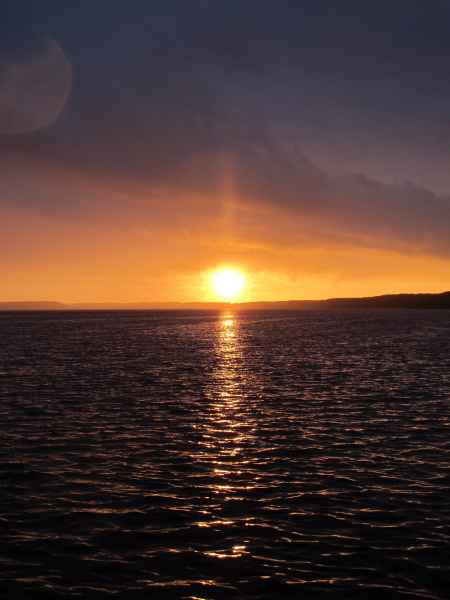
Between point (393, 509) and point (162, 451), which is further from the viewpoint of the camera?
point (162, 451)

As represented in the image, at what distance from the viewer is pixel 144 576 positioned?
14430 millimetres

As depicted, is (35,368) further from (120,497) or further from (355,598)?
(355,598)

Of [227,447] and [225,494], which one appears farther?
[227,447]

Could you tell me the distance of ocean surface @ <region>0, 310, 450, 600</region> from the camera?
47.1ft

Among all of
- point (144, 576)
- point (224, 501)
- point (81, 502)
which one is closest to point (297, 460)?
point (224, 501)

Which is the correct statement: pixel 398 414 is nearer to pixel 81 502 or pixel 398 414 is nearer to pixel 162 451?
pixel 162 451

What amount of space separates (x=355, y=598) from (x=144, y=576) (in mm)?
5596

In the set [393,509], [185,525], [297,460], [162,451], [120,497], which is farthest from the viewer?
[162,451]

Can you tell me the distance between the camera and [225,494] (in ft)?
67.3

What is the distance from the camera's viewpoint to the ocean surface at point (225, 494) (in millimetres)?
14367

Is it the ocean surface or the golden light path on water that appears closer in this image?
the ocean surface

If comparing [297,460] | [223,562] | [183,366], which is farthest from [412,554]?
[183,366]

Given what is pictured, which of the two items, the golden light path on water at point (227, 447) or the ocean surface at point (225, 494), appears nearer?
the ocean surface at point (225, 494)

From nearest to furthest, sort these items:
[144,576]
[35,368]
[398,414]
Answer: [144,576] < [398,414] < [35,368]
